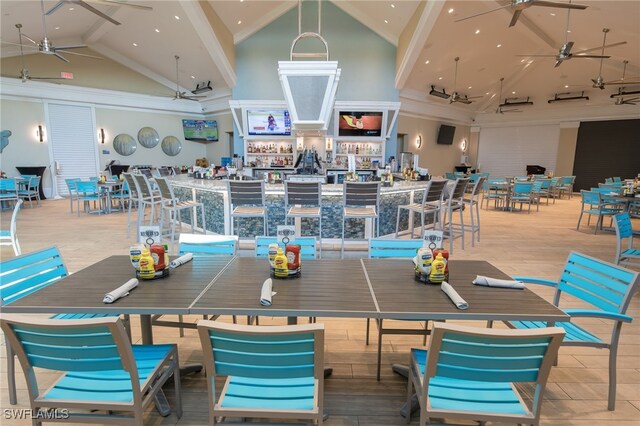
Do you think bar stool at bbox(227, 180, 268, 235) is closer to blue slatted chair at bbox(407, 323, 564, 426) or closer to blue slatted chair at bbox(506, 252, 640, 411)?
blue slatted chair at bbox(506, 252, 640, 411)

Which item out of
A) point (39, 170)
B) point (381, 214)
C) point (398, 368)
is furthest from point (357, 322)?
point (39, 170)

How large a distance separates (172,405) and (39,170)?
11.2m

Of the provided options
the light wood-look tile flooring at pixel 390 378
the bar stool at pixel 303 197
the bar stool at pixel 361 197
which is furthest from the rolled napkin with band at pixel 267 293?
the bar stool at pixel 361 197

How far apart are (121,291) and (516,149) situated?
1648cm

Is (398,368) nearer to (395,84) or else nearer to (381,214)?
(381,214)

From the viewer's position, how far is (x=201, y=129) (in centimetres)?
1269

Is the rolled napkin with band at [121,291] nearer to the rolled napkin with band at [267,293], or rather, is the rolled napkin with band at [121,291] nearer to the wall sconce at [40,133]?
the rolled napkin with band at [267,293]

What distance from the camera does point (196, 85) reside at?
12.0 m

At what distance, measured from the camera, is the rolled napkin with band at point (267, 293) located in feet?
5.24

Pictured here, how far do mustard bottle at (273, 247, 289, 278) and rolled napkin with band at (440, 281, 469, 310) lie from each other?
88 cm

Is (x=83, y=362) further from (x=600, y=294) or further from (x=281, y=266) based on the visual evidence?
(x=600, y=294)

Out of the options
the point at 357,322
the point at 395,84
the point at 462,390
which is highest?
the point at 395,84

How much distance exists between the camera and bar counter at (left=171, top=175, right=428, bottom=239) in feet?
16.5

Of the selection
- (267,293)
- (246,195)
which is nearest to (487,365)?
(267,293)
